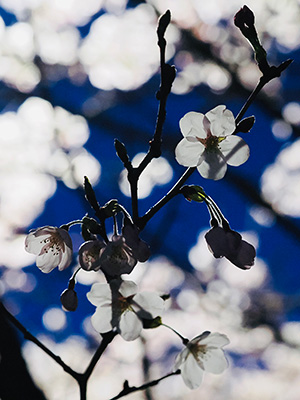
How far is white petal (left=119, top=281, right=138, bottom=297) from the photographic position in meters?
0.84

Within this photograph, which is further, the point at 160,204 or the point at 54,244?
the point at 54,244

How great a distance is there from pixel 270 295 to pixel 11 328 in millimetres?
5024

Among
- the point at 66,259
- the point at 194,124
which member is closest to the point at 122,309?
the point at 66,259

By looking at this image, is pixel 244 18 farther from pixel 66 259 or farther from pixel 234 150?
pixel 66 259

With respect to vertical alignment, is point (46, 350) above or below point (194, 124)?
below

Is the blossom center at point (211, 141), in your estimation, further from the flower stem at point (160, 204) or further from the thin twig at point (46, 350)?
the thin twig at point (46, 350)

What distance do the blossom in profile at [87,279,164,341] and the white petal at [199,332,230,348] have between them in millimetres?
239

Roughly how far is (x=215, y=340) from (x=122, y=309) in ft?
1.00

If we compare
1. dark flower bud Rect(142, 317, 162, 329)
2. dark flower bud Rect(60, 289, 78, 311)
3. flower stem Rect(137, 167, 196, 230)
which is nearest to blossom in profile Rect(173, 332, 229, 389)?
dark flower bud Rect(142, 317, 162, 329)

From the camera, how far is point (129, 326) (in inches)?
36.1

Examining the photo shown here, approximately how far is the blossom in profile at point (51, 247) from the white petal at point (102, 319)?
179 millimetres

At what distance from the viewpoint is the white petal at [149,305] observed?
92cm

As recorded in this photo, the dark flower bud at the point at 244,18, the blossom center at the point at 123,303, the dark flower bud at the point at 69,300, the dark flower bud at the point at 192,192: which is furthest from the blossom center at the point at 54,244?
the dark flower bud at the point at 244,18

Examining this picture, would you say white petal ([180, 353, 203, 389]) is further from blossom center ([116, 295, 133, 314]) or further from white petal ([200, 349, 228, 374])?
blossom center ([116, 295, 133, 314])
